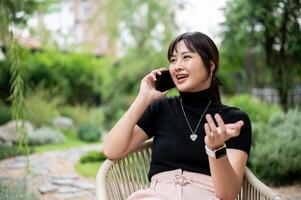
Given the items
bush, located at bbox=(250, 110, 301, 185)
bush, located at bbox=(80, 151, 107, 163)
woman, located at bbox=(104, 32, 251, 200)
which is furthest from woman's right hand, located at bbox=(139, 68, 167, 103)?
bush, located at bbox=(80, 151, 107, 163)

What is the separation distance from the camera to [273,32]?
18.3 ft

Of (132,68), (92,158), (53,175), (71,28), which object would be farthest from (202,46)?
(71,28)

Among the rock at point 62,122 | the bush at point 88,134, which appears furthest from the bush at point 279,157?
the rock at point 62,122

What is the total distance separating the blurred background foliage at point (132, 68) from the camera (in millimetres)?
5160

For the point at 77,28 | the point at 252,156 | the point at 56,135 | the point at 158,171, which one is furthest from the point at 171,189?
the point at 77,28

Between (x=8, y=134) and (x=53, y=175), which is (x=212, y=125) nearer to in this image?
(x=53, y=175)

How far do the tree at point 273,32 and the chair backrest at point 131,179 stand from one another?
2.54m

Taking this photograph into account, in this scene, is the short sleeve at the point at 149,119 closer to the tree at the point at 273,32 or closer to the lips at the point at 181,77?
the lips at the point at 181,77

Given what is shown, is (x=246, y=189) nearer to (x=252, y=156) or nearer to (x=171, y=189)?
(x=171, y=189)

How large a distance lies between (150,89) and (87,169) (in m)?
3.77

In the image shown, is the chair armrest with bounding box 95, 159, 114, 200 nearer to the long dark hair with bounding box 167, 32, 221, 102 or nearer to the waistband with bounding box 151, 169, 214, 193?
the waistband with bounding box 151, 169, 214, 193

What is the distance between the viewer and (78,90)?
1252 cm

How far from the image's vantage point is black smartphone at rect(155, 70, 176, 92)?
2.07 m

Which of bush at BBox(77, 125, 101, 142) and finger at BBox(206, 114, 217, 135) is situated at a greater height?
finger at BBox(206, 114, 217, 135)
